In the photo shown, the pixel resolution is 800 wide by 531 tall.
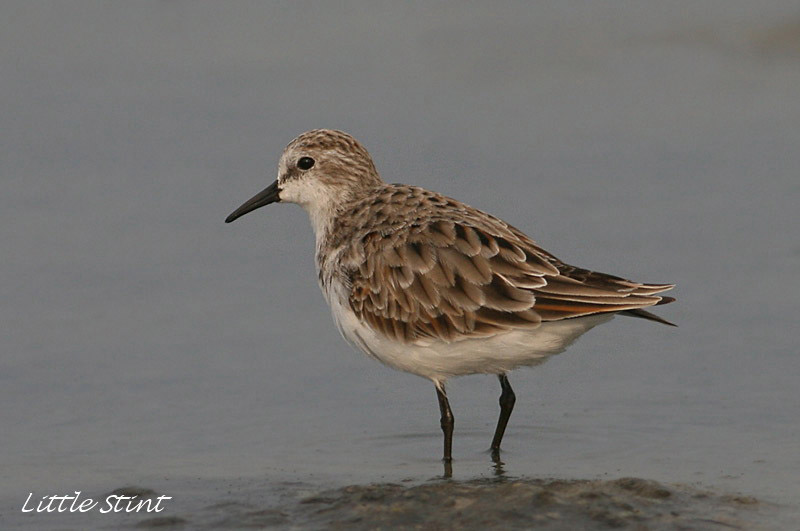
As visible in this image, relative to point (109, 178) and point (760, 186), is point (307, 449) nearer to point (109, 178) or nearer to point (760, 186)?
point (109, 178)

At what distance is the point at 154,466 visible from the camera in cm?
925

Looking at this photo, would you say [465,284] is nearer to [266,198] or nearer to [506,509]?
[506,509]

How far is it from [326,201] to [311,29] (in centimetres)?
564

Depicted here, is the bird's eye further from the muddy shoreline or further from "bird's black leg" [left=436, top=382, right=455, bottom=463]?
the muddy shoreline

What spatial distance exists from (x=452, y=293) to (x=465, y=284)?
0.32ft

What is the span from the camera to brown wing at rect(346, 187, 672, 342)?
29.2 feet

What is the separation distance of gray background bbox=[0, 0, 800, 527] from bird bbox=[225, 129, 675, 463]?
639 millimetres

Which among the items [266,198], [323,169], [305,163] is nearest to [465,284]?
[323,169]

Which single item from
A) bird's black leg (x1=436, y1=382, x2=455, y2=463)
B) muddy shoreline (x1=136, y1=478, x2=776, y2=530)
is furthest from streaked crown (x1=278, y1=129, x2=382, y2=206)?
muddy shoreline (x1=136, y1=478, x2=776, y2=530)

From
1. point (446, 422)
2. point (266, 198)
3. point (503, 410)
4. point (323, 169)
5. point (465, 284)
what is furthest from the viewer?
point (266, 198)

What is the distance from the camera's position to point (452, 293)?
30.4ft

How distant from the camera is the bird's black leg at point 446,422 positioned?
30.8ft

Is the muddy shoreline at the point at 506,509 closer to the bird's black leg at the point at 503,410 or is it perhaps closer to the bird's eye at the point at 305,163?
the bird's black leg at the point at 503,410

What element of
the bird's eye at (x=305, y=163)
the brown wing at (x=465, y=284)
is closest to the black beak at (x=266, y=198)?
the bird's eye at (x=305, y=163)
